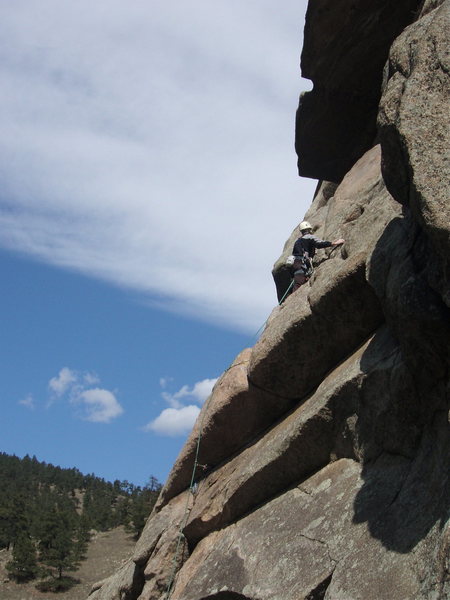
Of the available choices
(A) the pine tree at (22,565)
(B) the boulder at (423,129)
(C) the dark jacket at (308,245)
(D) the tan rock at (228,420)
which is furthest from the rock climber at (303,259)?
(A) the pine tree at (22,565)

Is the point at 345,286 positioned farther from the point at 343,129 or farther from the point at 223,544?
the point at 343,129

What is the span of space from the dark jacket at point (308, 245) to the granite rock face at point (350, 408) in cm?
32

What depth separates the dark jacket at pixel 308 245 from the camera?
17266 millimetres

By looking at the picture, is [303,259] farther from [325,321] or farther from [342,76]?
[342,76]

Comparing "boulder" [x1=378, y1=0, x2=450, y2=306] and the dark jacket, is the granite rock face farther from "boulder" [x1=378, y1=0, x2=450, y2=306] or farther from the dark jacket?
the dark jacket

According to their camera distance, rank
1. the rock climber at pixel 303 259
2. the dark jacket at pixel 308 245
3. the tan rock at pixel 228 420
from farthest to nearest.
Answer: the rock climber at pixel 303 259 → the dark jacket at pixel 308 245 → the tan rock at pixel 228 420

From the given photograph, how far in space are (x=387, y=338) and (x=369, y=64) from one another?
9960 mm

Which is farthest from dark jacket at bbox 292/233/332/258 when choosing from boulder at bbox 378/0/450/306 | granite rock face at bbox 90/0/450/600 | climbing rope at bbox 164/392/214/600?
boulder at bbox 378/0/450/306

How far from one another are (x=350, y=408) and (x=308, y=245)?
246 inches

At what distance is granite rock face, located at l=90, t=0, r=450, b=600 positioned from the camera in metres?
9.27

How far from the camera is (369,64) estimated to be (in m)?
18.5

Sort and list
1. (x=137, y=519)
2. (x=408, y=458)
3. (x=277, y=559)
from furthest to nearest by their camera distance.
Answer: (x=137, y=519), (x=277, y=559), (x=408, y=458)

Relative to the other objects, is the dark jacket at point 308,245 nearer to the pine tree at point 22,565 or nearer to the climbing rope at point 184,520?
the climbing rope at point 184,520

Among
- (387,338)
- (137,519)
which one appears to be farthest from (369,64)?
(137,519)
